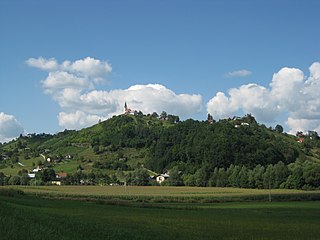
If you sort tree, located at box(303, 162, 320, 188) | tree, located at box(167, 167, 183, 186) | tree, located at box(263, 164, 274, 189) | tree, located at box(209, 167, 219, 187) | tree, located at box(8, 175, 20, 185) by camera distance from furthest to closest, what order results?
1. tree, located at box(167, 167, 183, 186)
2. tree, located at box(209, 167, 219, 187)
3. tree, located at box(8, 175, 20, 185)
4. tree, located at box(263, 164, 274, 189)
5. tree, located at box(303, 162, 320, 188)

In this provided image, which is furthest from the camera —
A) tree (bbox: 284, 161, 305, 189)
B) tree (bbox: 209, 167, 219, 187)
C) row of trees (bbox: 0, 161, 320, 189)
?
tree (bbox: 209, 167, 219, 187)

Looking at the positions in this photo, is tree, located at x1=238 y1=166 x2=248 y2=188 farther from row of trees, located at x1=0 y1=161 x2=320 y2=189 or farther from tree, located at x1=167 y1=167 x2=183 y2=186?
tree, located at x1=167 y1=167 x2=183 y2=186

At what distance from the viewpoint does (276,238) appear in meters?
36.9

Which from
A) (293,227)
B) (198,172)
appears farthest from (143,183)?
(293,227)

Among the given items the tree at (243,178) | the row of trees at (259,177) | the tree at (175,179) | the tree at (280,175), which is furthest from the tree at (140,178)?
the tree at (280,175)

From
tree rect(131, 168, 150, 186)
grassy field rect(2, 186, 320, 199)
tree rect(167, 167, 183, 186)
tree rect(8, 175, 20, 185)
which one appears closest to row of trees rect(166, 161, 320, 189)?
tree rect(167, 167, 183, 186)

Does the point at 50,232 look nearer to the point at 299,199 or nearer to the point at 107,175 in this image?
the point at 299,199

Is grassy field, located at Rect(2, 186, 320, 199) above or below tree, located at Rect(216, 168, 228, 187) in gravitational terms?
below

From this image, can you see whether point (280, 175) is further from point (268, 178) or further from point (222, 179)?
Result: point (222, 179)

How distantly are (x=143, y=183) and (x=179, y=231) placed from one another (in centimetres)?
14479

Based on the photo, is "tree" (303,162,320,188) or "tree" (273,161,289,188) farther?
"tree" (273,161,289,188)

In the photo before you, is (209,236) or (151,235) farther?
(209,236)

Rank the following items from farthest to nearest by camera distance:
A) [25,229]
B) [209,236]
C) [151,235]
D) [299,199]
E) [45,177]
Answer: [45,177]
[299,199]
[209,236]
[151,235]
[25,229]

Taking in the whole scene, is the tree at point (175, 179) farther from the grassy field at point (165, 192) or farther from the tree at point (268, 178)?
the grassy field at point (165, 192)
